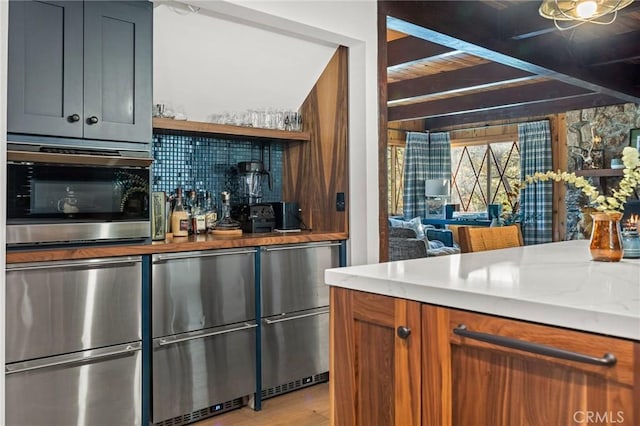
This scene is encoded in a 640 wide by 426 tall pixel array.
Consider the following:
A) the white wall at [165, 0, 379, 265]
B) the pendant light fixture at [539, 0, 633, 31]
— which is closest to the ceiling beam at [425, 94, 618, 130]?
the pendant light fixture at [539, 0, 633, 31]

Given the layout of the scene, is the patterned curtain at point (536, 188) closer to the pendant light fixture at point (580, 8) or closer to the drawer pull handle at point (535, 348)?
the pendant light fixture at point (580, 8)

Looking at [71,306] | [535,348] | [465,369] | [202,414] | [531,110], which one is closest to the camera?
[535,348]

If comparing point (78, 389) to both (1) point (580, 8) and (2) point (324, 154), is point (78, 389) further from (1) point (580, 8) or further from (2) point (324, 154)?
(1) point (580, 8)

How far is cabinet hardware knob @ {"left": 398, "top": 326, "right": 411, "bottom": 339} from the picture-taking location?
1.30 m

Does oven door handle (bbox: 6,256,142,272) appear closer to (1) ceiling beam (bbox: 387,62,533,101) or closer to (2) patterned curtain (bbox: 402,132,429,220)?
(1) ceiling beam (bbox: 387,62,533,101)

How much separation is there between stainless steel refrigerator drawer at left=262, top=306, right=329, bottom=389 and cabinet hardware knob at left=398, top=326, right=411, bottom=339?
1.59m

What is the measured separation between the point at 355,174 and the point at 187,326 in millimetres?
1327

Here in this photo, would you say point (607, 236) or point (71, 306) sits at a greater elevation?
point (607, 236)

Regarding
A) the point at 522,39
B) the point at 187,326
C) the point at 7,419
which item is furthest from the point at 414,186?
the point at 7,419

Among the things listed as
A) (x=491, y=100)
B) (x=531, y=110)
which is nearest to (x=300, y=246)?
(x=491, y=100)

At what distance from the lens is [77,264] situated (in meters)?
2.17

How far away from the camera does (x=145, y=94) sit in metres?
2.45

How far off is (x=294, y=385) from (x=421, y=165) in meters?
7.13

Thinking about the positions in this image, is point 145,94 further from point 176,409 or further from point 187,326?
point 176,409
